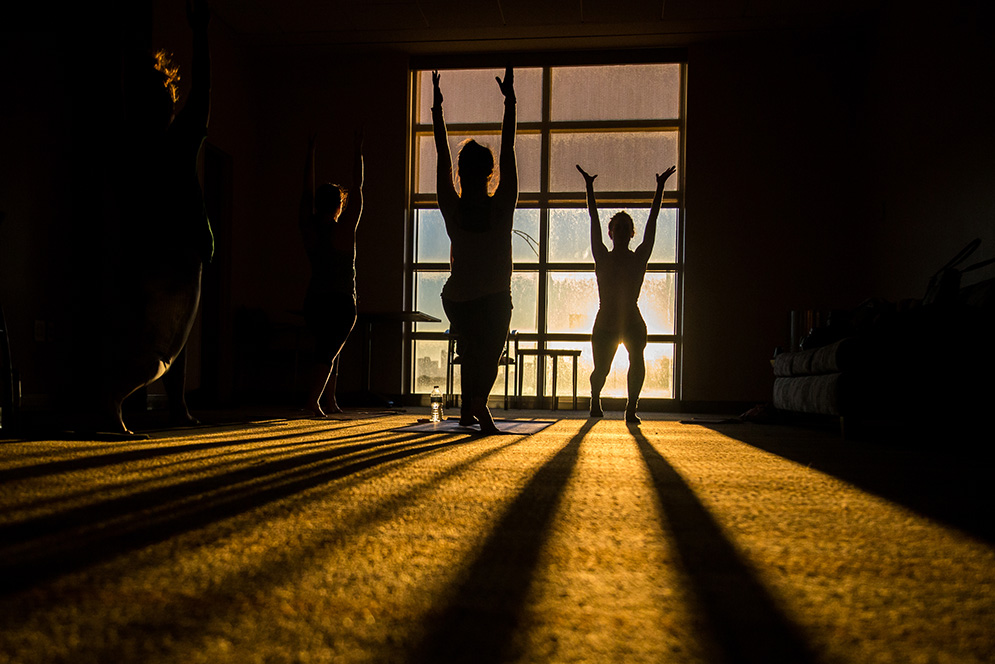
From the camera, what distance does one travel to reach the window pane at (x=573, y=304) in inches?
308

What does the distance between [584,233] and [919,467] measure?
19.5 ft

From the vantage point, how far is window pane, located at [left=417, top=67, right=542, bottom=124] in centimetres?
795

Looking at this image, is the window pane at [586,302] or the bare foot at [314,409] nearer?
the bare foot at [314,409]

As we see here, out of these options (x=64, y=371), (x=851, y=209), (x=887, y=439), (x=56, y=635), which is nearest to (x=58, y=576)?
(x=56, y=635)

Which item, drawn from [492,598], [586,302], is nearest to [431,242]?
[586,302]

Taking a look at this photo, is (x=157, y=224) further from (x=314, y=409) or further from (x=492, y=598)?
(x=492, y=598)

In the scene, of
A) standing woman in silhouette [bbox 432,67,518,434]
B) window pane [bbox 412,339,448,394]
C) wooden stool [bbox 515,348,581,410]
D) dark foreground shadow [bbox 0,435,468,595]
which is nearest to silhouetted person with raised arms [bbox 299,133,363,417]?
standing woman in silhouette [bbox 432,67,518,434]

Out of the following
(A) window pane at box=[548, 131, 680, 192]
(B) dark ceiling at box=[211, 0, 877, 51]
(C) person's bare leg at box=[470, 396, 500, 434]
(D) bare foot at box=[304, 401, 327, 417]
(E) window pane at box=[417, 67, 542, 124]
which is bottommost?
(D) bare foot at box=[304, 401, 327, 417]

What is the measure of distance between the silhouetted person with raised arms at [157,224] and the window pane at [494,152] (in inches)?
221

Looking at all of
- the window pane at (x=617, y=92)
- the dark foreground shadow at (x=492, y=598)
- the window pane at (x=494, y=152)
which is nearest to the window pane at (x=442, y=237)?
the window pane at (x=494, y=152)

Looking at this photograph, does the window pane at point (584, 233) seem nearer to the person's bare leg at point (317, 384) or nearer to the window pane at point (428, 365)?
the window pane at point (428, 365)

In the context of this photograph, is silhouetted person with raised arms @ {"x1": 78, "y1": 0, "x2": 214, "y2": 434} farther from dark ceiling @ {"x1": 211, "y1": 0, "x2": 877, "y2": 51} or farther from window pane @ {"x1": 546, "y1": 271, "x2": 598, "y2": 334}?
window pane @ {"x1": 546, "y1": 271, "x2": 598, "y2": 334}

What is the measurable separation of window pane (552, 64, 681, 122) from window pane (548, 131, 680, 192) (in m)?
0.19

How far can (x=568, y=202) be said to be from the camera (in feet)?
25.8
